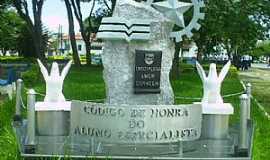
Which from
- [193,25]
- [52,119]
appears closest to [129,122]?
[52,119]

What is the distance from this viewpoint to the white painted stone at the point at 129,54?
1047cm

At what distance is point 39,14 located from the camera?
34.2 meters

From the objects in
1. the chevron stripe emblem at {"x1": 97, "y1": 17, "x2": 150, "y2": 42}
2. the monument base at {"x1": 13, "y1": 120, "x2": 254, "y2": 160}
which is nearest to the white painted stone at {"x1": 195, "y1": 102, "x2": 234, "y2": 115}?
the monument base at {"x1": 13, "y1": 120, "x2": 254, "y2": 160}

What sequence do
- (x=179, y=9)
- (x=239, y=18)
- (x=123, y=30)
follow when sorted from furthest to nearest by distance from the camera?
(x=239, y=18), (x=179, y=9), (x=123, y=30)

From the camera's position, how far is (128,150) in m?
7.87

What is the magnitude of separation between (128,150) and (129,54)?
2968 millimetres

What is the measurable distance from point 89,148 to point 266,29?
18032 mm

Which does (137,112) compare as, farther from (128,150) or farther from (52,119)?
(52,119)

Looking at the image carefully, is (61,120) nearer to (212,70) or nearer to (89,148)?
(89,148)

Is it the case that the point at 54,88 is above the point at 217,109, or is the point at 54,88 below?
above

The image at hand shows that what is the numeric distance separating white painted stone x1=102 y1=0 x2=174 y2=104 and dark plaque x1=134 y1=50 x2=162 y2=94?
0.33 ft

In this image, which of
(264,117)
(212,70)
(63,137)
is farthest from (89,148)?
(264,117)

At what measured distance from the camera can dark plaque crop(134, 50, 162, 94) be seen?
1043 cm

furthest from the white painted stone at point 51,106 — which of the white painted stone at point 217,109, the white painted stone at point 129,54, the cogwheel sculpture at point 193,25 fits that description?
the cogwheel sculpture at point 193,25
